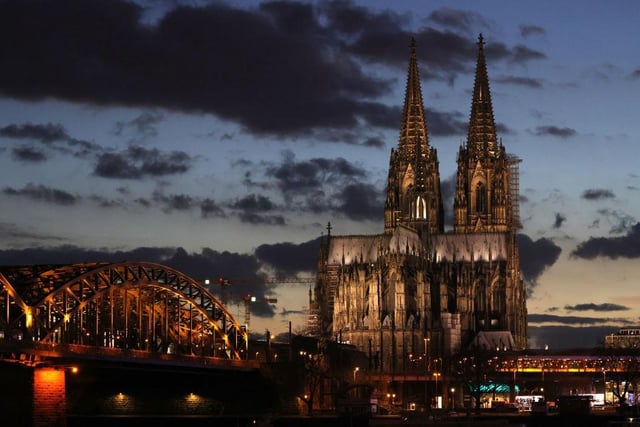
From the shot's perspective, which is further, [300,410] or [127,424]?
[300,410]

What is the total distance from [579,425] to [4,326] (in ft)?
158

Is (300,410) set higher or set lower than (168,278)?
lower

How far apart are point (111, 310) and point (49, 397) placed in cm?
2037

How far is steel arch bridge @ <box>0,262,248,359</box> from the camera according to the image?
361 ft

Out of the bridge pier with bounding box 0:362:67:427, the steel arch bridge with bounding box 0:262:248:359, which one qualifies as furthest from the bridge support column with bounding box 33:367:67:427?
the steel arch bridge with bounding box 0:262:248:359

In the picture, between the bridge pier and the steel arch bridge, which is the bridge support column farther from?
the steel arch bridge

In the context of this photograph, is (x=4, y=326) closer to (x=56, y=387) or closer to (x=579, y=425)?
(x=56, y=387)

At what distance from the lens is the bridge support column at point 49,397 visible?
3964 inches

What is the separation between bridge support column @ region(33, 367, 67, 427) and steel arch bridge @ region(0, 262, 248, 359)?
7.98 feet

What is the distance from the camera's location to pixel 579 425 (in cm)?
12650

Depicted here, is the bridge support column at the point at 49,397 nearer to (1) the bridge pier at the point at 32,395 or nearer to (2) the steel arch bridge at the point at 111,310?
(1) the bridge pier at the point at 32,395

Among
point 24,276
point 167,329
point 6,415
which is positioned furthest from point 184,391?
point 6,415

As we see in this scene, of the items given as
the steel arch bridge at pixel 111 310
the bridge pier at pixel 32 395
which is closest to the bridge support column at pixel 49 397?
the bridge pier at pixel 32 395

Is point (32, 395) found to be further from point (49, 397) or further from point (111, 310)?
point (111, 310)
